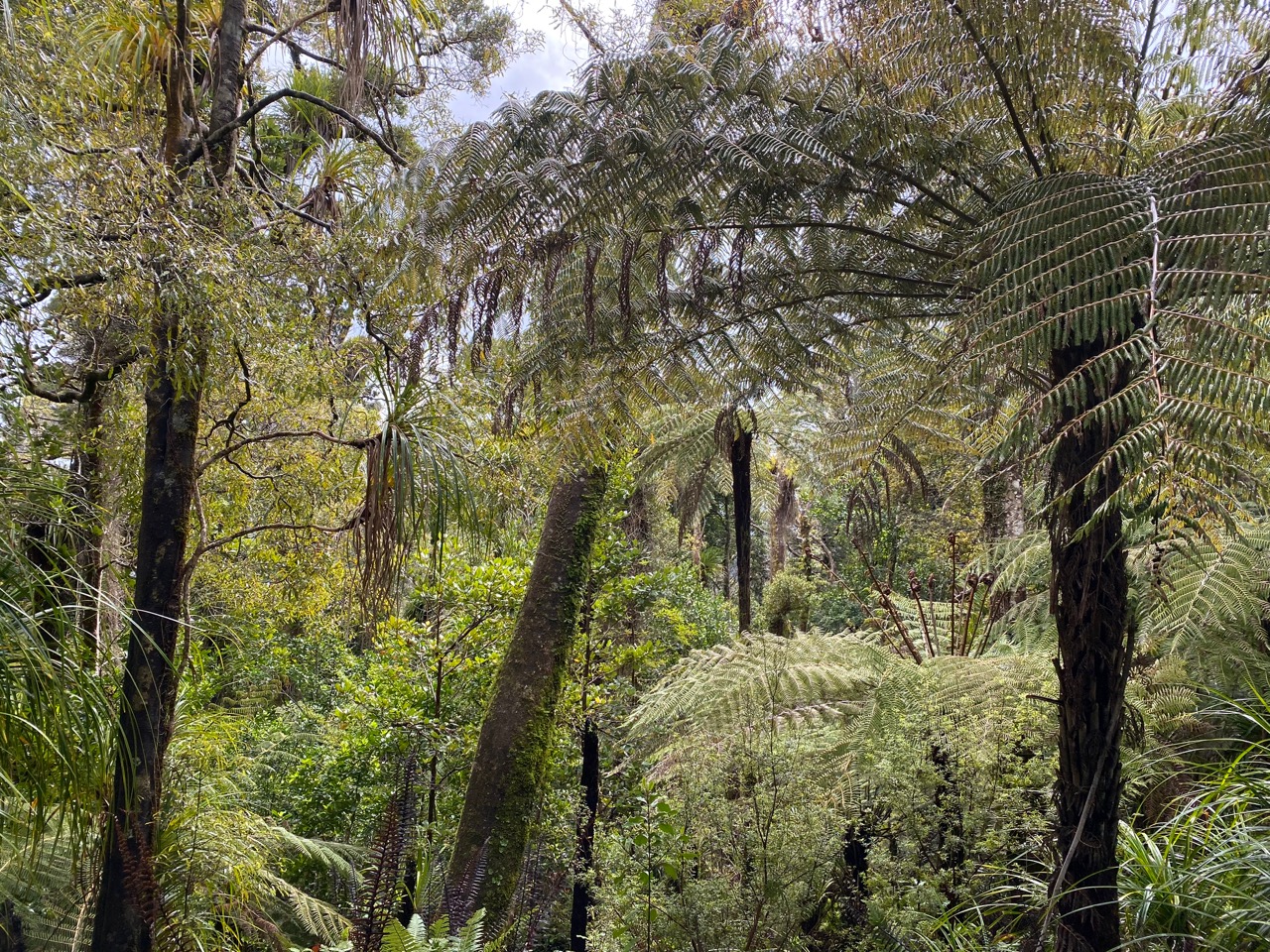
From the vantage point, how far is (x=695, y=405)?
15.2 ft

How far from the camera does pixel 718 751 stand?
338 centimetres

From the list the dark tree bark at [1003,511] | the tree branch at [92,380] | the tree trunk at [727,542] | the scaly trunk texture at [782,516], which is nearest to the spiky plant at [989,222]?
the tree branch at [92,380]

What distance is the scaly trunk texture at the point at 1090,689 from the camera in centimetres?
196

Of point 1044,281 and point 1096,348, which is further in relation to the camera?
point 1096,348

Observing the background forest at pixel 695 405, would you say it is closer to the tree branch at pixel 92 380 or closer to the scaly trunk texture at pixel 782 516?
the tree branch at pixel 92 380

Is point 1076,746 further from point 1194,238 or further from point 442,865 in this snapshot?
point 442,865

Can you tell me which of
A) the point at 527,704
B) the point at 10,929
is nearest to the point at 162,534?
the point at 10,929

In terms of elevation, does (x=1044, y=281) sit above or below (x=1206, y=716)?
above

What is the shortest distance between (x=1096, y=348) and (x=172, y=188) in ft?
9.15

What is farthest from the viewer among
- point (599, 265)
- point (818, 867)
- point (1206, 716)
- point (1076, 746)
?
point (1206, 716)

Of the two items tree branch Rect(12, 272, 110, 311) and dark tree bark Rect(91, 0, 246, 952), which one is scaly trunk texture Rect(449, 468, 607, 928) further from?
tree branch Rect(12, 272, 110, 311)

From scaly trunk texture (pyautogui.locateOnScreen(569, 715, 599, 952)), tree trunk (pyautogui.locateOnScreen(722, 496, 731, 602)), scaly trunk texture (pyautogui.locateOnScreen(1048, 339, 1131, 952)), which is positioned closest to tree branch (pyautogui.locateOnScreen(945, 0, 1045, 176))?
scaly trunk texture (pyautogui.locateOnScreen(1048, 339, 1131, 952))

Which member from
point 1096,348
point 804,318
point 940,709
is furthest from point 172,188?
point 940,709

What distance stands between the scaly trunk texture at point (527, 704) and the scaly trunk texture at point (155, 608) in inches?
62.8
